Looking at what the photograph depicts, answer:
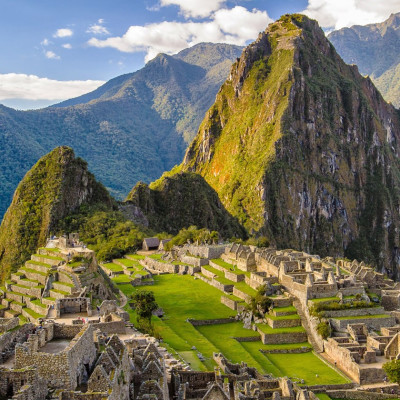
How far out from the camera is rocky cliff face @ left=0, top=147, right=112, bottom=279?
97438mm

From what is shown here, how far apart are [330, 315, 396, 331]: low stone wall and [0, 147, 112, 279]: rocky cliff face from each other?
5615cm

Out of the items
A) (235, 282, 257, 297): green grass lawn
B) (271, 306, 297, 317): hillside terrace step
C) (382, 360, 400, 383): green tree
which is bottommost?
(382, 360, 400, 383): green tree

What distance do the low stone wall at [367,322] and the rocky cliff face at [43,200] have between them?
5615 cm

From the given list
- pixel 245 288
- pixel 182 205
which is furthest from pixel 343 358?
pixel 182 205

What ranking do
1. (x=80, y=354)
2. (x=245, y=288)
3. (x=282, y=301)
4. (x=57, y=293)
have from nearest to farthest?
(x=80, y=354) → (x=57, y=293) → (x=282, y=301) → (x=245, y=288)

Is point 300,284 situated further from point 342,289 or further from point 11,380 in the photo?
point 11,380

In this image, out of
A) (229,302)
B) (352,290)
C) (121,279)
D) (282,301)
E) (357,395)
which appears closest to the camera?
(357,395)

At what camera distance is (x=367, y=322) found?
47.7 m

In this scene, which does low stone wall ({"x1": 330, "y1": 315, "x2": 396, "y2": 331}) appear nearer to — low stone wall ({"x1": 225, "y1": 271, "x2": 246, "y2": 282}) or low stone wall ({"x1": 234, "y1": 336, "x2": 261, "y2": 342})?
low stone wall ({"x1": 234, "y1": 336, "x2": 261, "y2": 342})

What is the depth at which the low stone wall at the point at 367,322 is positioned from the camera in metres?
47.3

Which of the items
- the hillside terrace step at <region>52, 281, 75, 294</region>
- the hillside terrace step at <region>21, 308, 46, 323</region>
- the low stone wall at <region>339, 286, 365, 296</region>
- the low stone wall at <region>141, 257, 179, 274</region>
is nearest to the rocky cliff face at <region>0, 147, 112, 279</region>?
the low stone wall at <region>141, 257, 179, 274</region>

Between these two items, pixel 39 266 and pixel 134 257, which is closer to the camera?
pixel 39 266

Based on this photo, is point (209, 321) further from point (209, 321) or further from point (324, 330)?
point (324, 330)

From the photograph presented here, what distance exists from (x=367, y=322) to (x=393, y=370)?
355 inches
